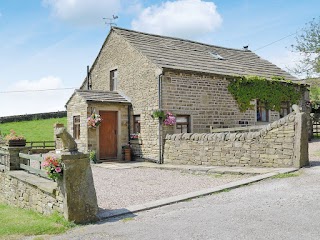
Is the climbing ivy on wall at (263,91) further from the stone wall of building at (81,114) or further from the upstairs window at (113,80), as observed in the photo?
the stone wall of building at (81,114)

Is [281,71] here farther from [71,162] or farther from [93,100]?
[71,162]

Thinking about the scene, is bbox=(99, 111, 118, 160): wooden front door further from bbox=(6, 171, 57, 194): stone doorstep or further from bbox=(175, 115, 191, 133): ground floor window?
bbox=(6, 171, 57, 194): stone doorstep

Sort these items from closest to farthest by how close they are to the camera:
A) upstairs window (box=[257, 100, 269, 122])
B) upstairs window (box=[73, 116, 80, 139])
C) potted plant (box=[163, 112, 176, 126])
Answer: potted plant (box=[163, 112, 176, 126])
upstairs window (box=[73, 116, 80, 139])
upstairs window (box=[257, 100, 269, 122])

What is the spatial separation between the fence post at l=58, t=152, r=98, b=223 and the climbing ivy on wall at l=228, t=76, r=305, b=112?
1200cm

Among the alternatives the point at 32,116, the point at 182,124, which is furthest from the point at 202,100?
the point at 32,116

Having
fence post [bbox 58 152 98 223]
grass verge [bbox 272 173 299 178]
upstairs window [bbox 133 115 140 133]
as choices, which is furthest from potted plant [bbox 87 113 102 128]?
fence post [bbox 58 152 98 223]

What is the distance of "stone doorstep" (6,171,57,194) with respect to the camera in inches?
268

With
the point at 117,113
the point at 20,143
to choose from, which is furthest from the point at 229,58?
the point at 20,143

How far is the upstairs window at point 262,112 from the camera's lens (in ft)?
59.9

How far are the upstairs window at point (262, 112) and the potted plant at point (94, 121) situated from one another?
29.1 ft

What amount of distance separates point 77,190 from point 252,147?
274 inches

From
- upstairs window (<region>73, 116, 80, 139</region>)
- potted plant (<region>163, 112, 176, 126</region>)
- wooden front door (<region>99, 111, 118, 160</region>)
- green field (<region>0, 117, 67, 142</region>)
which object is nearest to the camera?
potted plant (<region>163, 112, 176, 126</region>)

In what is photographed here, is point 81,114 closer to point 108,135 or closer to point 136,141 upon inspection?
point 108,135

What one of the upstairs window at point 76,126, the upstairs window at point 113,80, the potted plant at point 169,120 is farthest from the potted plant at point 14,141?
the upstairs window at point 113,80
